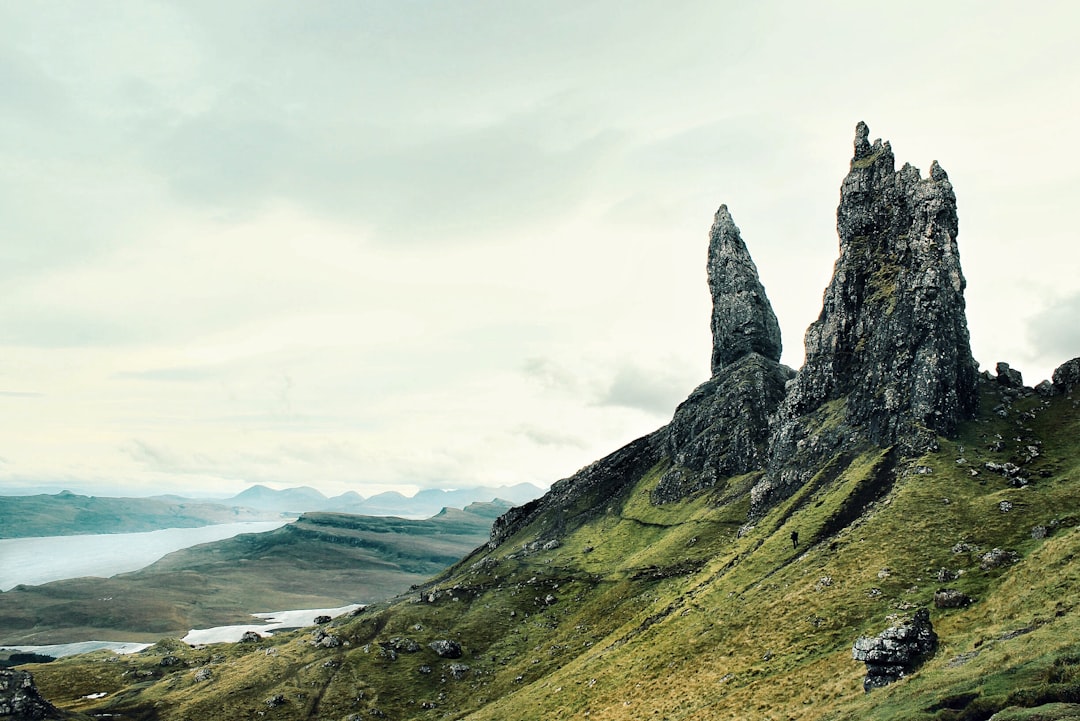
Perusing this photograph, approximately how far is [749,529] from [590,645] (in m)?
44.5

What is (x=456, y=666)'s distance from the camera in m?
138

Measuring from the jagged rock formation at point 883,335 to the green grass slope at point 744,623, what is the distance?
8169mm

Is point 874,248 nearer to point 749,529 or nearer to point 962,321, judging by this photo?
point 962,321

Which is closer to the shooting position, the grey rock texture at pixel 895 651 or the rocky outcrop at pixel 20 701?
the grey rock texture at pixel 895 651

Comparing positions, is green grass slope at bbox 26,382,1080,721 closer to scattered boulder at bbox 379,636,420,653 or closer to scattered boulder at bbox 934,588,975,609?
scattered boulder at bbox 379,636,420,653

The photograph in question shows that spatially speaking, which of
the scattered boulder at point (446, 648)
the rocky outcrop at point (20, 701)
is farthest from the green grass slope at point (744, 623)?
the rocky outcrop at point (20, 701)

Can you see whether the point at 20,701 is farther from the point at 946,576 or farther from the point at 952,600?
the point at 946,576

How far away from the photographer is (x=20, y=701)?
122312 mm

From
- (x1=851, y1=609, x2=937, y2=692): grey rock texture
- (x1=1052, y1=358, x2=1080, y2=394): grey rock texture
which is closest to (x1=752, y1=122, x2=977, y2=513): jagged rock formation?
(x1=1052, y1=358, x2=1080, y2=394): grey rock texture

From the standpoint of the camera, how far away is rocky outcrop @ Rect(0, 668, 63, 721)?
120562 millimetres

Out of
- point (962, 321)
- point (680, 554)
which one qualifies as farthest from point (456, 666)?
point (962, 321)

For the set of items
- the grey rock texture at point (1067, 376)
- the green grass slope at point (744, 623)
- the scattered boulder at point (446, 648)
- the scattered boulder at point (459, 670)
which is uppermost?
the grey rock texture at point (1067, 376)

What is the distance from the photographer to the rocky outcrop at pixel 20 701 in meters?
121

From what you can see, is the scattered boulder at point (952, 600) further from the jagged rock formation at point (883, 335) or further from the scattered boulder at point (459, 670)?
the scattered boulder at point (459, 670)
